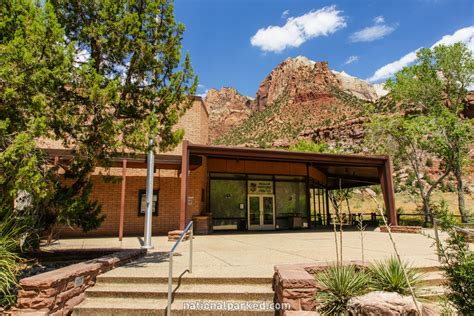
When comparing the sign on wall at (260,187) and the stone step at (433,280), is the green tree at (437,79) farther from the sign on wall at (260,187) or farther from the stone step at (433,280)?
the stone step at (433,280)

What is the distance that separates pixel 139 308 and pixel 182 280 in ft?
2.92

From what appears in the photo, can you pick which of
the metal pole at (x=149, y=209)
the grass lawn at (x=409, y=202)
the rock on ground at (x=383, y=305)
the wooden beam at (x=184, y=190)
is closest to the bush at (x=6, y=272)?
the metal pole at (x=149, y=209)

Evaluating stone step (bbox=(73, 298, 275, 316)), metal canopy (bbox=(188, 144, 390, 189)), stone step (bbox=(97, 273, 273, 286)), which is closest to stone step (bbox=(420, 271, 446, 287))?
stone step (bbox=(97, 273, 273, 286))

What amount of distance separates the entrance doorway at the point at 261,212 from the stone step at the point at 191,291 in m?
12.2

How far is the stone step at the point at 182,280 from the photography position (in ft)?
16.3

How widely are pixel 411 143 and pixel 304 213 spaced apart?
1079cm

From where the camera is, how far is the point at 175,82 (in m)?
6.18

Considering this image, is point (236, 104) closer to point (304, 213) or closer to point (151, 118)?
point (304, 213)

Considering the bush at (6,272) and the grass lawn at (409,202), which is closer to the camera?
the bush at (6,272)

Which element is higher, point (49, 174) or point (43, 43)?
point (43, 43)

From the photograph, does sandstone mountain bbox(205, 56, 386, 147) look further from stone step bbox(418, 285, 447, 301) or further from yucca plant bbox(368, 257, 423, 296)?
yucca plant bbox(368, 257, 423, 296)

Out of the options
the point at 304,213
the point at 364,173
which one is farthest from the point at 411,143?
the point at 304,213

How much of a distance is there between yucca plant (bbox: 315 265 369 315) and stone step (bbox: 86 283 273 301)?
31.6 inches

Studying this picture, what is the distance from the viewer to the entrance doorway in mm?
17083
